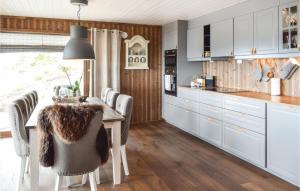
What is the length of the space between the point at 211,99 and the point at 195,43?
1.43 metres

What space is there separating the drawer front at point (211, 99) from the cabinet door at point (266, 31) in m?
0.92

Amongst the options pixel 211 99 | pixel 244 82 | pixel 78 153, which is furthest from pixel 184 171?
pixel 244 82

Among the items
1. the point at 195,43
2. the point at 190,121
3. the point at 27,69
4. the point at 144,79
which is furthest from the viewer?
the point at 144,79

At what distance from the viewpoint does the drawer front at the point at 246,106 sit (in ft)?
11.3

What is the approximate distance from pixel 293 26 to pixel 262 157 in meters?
1.67

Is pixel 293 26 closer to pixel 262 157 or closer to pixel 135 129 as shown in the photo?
pixel 262 157

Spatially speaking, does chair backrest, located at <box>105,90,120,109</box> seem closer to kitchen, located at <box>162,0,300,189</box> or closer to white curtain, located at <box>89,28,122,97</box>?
white curtain, located at <box>89,28,122,97</box>

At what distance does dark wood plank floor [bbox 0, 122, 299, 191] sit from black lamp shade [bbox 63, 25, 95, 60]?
1560mm

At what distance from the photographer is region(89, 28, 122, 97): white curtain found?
5.80 m

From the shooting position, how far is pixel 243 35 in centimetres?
409

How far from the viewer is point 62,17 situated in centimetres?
544

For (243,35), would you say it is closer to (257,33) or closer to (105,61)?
(257,33)

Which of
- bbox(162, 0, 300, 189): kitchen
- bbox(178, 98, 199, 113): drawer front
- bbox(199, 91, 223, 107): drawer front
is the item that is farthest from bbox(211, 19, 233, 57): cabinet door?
bbox(178, 98, 199, 113): drawer front

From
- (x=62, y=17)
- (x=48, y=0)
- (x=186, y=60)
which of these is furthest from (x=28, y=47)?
(x=186, y=60)
